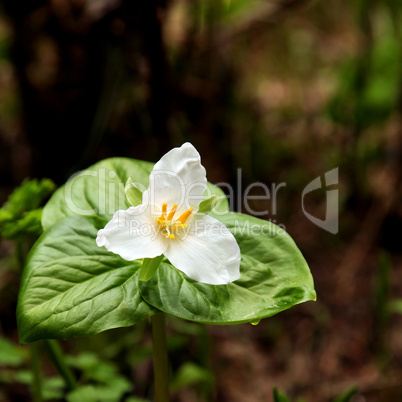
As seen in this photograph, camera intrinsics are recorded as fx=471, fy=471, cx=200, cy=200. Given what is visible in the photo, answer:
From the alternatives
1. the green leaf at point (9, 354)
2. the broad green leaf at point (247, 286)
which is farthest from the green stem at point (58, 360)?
the broad green leaf at point (247, 286)

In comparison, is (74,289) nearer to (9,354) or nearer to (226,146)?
(9,354)

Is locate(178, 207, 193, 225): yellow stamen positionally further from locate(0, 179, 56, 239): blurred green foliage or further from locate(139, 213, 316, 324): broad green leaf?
locate(0, 179, 56, 239): blurred green foliage

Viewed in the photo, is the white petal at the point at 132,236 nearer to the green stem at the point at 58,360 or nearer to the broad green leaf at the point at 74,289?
the broad green leaf at the point at 74,289

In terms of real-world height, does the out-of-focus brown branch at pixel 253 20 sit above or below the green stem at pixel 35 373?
above

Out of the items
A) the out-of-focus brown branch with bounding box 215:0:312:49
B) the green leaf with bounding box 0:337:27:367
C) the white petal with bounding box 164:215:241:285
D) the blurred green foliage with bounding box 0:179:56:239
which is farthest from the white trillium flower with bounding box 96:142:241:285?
the out-of-focus brown branch with bounding box 215:0:312:49

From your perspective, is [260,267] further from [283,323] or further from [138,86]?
[138,86]
